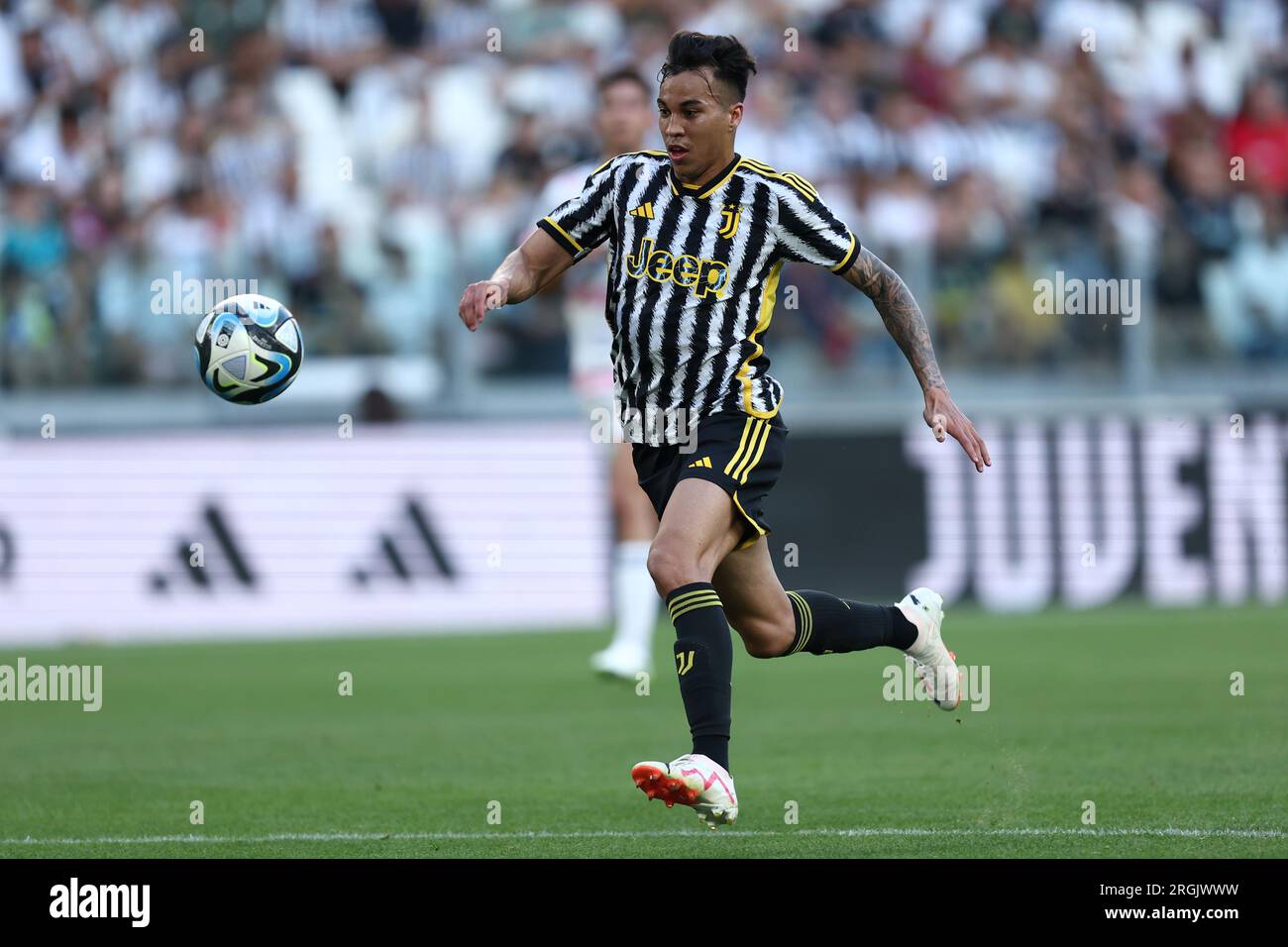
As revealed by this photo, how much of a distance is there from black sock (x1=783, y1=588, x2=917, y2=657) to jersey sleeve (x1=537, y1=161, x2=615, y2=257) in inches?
53.6

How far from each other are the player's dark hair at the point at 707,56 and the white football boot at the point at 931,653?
2032mm

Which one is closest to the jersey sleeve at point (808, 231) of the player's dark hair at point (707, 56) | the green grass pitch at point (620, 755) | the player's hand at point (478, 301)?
the player's dark hair at point (707, 56)

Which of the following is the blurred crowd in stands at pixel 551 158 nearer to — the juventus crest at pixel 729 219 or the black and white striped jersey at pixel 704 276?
the black and white striped jersey at pixel 704 276

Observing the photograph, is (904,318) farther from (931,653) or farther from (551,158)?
(551,158)

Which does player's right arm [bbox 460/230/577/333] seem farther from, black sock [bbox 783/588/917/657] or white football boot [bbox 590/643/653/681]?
white football boot [bbox 590/643/653/681]

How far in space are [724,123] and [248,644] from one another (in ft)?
26.5

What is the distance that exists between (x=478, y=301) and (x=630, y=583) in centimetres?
480

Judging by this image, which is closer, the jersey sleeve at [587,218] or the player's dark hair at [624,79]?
the jersey sleeve at [587,218]

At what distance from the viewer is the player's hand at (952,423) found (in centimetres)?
635

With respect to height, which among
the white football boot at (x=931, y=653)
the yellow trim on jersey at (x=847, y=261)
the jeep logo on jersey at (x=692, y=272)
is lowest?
the white football boot at (x=931, y=653)

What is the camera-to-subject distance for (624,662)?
10.6m

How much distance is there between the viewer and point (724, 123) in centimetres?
624

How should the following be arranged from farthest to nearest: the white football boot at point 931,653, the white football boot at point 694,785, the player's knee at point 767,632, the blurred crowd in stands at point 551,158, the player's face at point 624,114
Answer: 1. the blurred crowd in stands at point 551,158
2. the player's face at point 624,114
3. the white football boot at point 931,653
4. the player's knee at point 767,632
5. the white football boot at point 694,785

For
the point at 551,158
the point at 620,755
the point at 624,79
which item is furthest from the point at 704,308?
the point at 551,158
